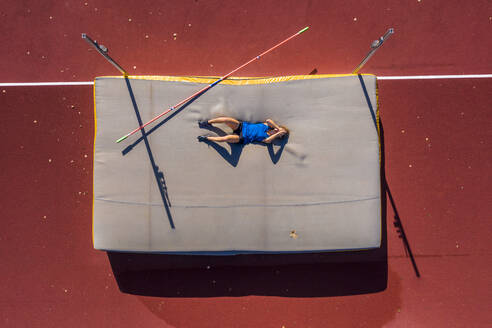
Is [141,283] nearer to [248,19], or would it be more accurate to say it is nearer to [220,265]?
[220,265]

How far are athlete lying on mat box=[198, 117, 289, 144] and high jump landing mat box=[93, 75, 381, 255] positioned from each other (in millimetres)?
105

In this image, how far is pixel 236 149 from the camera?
4570 mm

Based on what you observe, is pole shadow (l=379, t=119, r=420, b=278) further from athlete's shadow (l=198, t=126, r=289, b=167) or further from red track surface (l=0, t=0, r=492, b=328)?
athlete's shadow (l=198, t=126, r=289, b=167)

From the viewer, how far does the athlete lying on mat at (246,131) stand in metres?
4.47

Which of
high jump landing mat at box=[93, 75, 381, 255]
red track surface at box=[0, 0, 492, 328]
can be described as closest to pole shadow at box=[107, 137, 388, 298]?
red track surface at box=[0, 0, 492, 328]

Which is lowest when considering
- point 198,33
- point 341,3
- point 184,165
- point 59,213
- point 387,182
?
point 59,213

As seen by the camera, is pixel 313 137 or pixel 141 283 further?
pixel 141 283

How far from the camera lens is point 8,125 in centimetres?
533

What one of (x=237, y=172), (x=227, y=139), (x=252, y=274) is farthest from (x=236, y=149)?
(x=252, y=274)

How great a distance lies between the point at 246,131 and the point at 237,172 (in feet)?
2.16

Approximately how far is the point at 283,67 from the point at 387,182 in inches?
112

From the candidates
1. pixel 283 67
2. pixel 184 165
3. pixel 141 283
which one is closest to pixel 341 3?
pixel 283 67

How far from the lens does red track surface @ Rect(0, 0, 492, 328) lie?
5297mm

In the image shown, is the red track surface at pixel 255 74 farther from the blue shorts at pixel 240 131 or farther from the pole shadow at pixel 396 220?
the blue shorts at pixel 240 131
